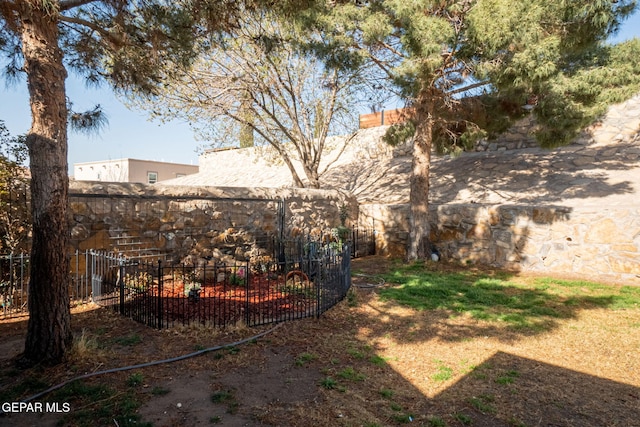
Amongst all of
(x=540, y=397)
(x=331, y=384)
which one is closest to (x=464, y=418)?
(x=540, y=397)

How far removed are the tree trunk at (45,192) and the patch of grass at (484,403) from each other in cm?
420

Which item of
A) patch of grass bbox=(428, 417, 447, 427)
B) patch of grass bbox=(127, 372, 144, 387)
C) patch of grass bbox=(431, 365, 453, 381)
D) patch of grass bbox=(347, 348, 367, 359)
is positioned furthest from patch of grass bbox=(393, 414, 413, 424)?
patch of grass bbox=(127, 372, 144, 387)

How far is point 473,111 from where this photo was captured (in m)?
10.2

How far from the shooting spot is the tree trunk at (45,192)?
12.3 ft

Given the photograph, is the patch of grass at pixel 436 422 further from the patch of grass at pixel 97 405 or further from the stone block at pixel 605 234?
the stone block at pixel 605 234

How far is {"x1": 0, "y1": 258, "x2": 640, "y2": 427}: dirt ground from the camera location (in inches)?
125

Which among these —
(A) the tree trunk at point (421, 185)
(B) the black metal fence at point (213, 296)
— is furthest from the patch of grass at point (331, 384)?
(A) the tree trunk at point (421, 185)

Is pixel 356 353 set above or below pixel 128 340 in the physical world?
below

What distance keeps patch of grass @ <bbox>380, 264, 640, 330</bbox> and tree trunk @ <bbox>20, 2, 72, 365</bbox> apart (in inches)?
197

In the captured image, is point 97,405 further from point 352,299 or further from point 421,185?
point 421,185

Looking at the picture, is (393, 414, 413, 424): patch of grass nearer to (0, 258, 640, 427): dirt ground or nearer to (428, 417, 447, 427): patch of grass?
(0, 258, 640, 427): dirt ground

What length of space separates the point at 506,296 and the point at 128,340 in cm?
628

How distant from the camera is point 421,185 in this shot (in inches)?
383

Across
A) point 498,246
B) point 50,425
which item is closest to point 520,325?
point 498,246
